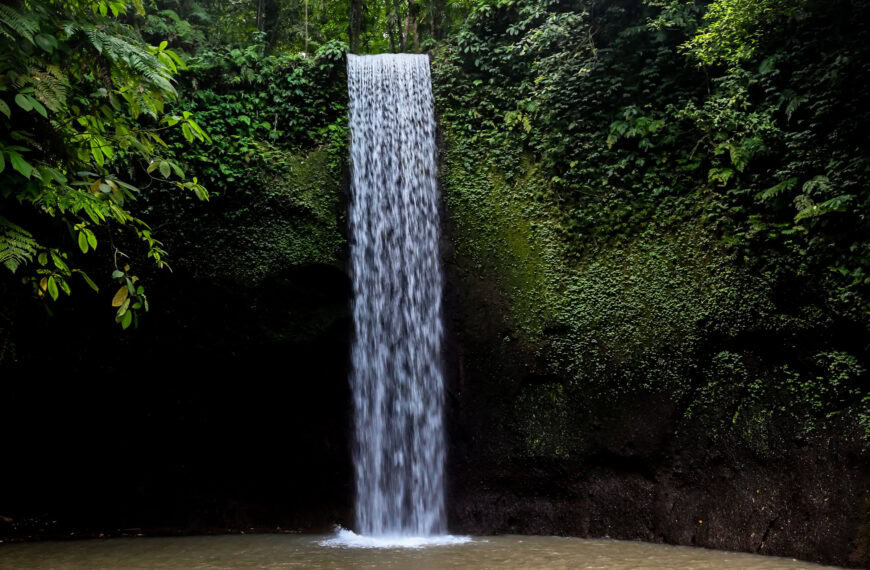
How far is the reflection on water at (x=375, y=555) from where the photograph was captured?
570 centimetres

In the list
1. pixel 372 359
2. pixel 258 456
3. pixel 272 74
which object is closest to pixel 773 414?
pixel 372 359

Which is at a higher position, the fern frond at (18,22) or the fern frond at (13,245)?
the fern frond at (18,22)

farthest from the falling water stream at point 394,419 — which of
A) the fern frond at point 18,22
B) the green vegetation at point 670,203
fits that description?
the fern frond at point 18,22

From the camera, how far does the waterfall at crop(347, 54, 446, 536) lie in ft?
25.6

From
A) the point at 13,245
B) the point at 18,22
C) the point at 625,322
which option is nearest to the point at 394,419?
the point at 625,322

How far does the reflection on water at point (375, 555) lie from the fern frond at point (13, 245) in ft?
10.5

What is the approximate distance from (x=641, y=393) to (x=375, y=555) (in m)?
3.21

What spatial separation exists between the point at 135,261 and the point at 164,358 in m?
1.23

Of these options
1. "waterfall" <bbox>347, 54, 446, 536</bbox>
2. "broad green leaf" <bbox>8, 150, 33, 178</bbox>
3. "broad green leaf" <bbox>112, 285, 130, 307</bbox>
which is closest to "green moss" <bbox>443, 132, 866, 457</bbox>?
"waterfall" <bbox>347, 54, 446, 536</bbox>

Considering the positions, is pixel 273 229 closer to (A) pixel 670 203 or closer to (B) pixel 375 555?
(B) pixel 375 555

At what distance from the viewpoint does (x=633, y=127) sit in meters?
7.67

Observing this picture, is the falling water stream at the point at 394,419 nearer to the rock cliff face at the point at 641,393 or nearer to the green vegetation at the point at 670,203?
the rock cliff face at the point at 641,393

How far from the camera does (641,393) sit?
7105mm

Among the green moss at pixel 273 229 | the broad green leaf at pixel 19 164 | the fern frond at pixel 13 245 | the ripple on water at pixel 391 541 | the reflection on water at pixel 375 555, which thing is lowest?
the ripple on water at pixel 391 541
